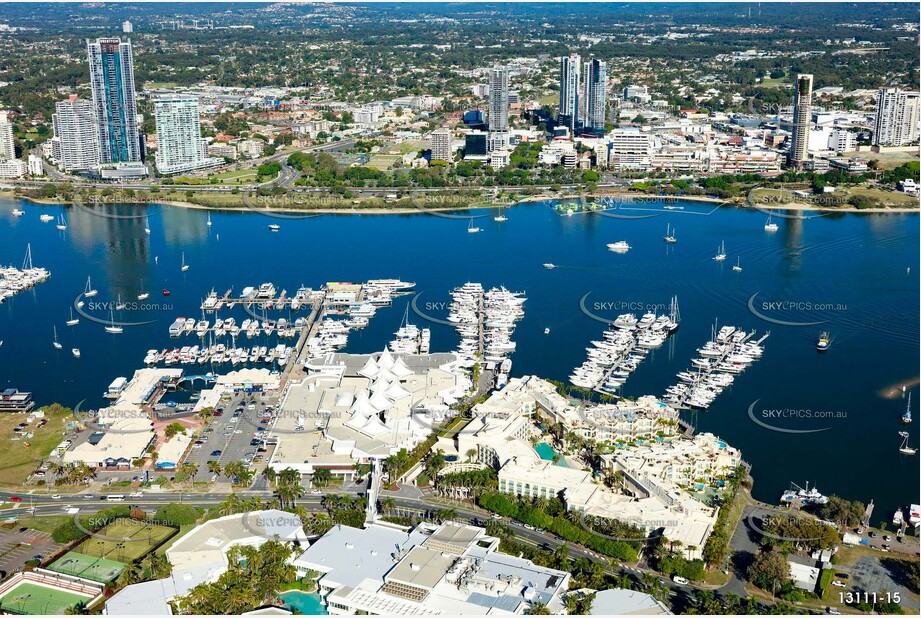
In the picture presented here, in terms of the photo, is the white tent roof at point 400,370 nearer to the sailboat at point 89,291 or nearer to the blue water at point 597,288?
the blue water at point 597,288

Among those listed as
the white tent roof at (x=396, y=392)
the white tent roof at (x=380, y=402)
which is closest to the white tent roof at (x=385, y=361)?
the white tent roof at (x=396, y=392)

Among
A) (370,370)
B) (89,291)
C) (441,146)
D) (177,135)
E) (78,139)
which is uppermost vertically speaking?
(177,135)

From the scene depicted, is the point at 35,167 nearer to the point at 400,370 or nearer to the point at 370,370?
the point at 370,370

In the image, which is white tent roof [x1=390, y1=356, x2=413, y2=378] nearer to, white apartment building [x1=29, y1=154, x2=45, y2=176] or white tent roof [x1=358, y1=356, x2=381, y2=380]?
white tent roof [x1=358, y1=356, x2=381, y2=380]

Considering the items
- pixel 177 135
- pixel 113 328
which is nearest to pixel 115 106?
pixel 177 135

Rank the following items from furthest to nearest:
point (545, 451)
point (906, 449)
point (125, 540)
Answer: point (906, 449) → point (545, 451) → point (125, 540)

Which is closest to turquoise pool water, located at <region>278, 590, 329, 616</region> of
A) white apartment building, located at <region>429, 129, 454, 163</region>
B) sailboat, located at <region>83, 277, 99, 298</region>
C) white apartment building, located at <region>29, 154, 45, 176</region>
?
sailboat, located at <region>83, 277, 99, 298</region>
